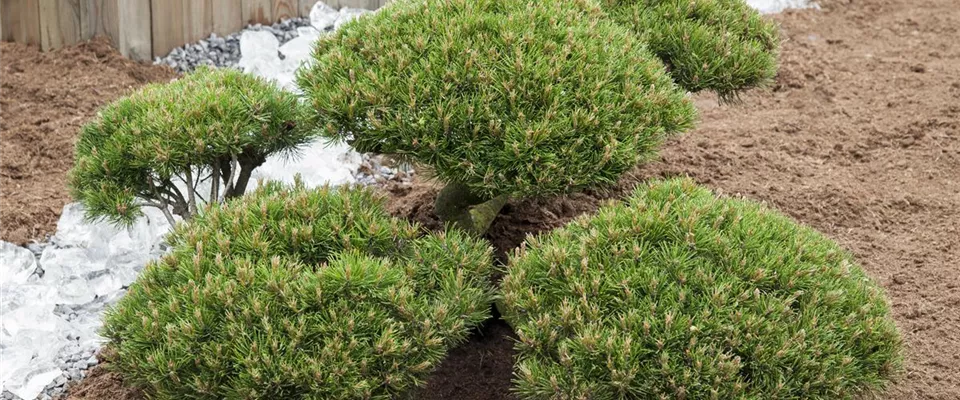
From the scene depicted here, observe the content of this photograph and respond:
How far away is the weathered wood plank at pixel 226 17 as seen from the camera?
581 centimetres

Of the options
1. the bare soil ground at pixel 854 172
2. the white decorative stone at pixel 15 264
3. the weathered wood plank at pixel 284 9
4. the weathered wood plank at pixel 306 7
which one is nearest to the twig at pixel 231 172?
the bare soil ground at pixel 854 172

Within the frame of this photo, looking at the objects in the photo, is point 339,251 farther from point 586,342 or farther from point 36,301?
point 36,301

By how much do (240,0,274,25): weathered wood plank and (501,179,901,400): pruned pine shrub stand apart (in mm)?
3621

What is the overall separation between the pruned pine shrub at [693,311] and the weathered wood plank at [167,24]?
349cm

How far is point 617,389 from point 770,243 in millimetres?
632

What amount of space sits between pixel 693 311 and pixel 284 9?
4151mm

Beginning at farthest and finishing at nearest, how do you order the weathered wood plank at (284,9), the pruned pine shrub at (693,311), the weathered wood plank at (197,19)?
the weathered wood plank at (284,9) → the weathered wood plank at (197,19) → the pruned pine shrub at (693,311)

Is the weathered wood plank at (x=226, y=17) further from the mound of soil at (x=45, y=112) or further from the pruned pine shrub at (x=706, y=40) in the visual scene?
the pruned pine shrub at (x=706, y=40)

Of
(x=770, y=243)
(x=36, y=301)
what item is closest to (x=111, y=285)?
(x=36, y=301)

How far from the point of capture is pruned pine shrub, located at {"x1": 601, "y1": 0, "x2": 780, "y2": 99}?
11.4 ft

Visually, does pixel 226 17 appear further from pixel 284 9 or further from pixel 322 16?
pixel 322 16

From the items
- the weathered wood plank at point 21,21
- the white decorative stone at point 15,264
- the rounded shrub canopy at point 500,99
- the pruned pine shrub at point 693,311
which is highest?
the rounded shrub canopy at point 500,99

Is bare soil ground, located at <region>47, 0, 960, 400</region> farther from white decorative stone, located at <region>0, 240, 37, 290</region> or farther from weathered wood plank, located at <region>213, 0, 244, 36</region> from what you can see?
weathered wood plank, located at <region>213, 0, 244, 36</region>

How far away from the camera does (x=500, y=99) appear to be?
2904 mm
